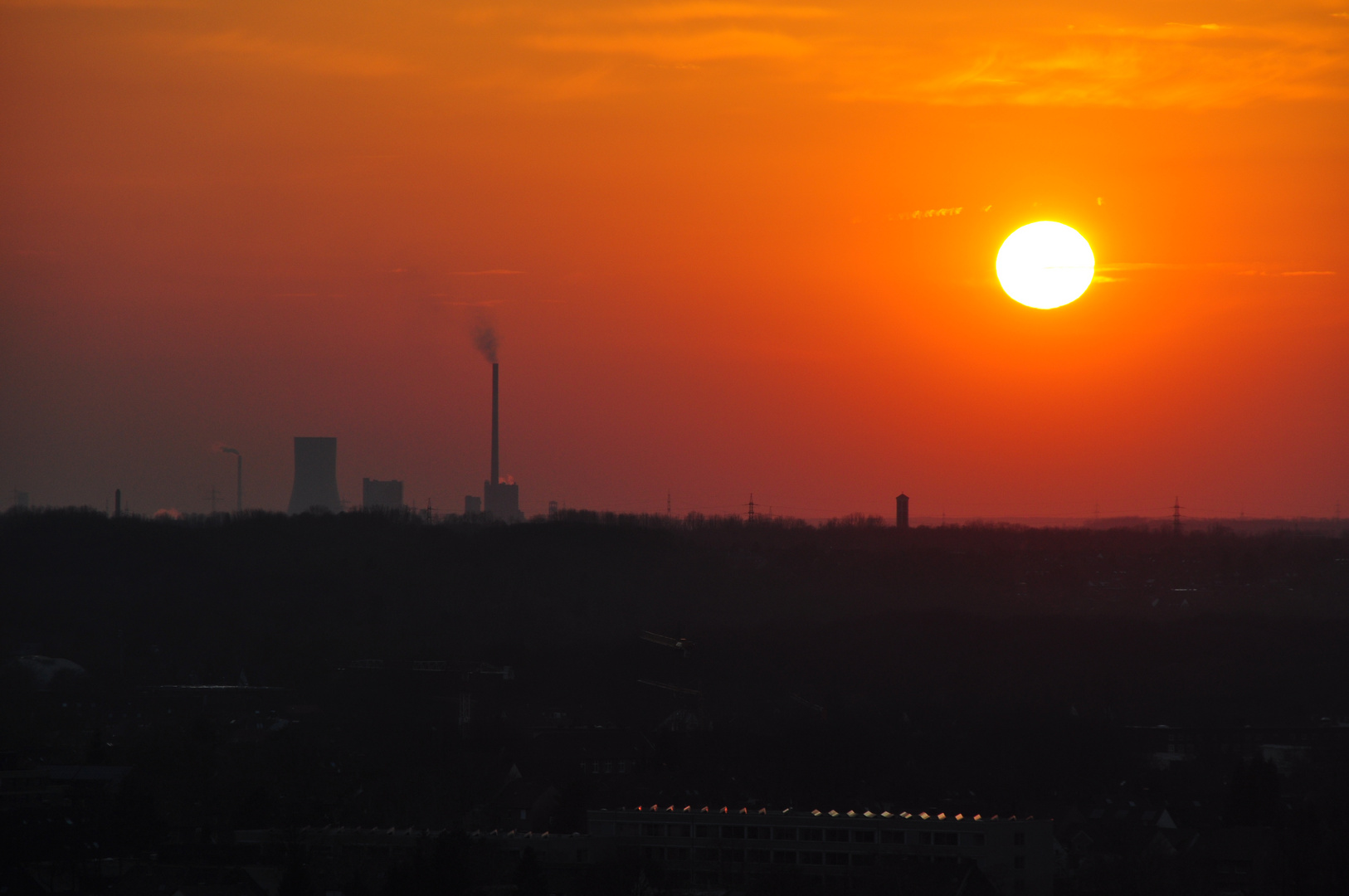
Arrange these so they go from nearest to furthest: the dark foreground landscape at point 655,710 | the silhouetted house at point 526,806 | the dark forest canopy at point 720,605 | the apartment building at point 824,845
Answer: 1. the dark foreground landscape at point 655,710
2. the apartment building at point 824,845
3. the silhouetted house at point 526,806
4. the dark forest canopy at point 720,605

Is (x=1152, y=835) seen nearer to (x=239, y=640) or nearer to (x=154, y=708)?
(x=154, y=708)

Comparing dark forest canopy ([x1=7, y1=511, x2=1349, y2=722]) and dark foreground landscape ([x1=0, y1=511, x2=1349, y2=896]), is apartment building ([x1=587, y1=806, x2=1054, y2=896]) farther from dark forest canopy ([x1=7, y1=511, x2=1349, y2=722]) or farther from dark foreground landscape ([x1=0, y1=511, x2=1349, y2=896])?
dark forest canopy ([x1=7, y1=511, x2=1349, y2=722])

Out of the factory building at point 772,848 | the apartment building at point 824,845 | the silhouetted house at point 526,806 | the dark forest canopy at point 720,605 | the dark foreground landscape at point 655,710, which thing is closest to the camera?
the factory building at point 772,848

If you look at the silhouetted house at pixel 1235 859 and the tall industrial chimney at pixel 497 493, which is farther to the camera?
the tall industrial chimney at pixel 497 493

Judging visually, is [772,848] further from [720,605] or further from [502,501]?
[502,501]

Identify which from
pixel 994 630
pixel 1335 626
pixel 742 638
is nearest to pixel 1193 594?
pixel 1335 626

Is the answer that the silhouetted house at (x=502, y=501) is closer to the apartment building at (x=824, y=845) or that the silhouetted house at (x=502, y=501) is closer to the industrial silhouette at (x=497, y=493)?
the industrial silhouette at (x=497, y=493)

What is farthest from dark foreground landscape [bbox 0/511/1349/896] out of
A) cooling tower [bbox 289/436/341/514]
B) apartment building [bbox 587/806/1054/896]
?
cooling tower [bbox 289/436/341/514]

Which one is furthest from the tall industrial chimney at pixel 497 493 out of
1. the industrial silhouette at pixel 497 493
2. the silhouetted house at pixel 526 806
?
the silhouetted house at pixel 526 806
